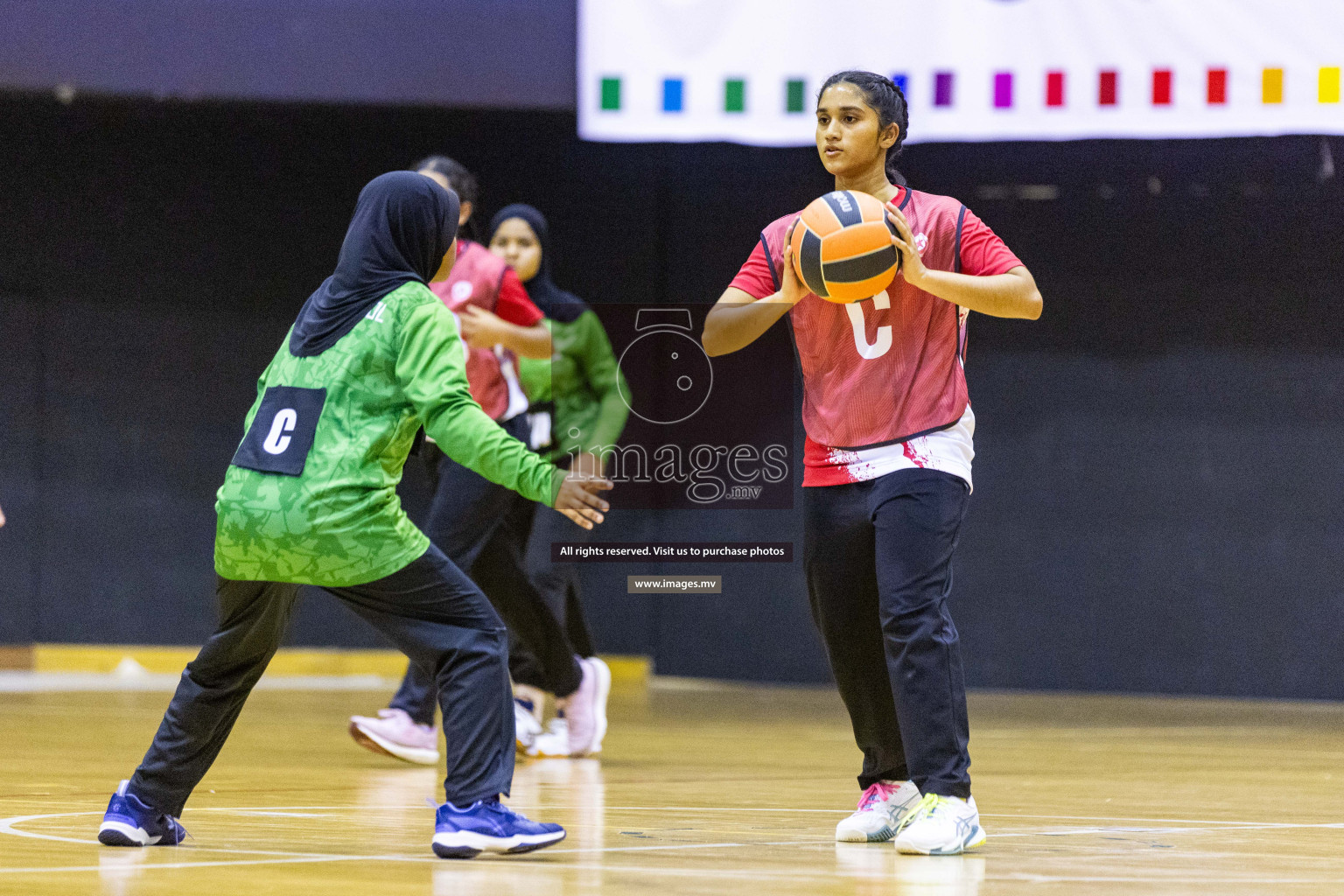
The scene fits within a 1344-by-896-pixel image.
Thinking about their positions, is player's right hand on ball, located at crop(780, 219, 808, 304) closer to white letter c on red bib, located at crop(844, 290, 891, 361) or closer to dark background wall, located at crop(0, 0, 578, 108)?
white letter c on red bib, located at crop(844, 290, 891, 361)

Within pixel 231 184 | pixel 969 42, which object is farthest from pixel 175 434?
pixel 969 42

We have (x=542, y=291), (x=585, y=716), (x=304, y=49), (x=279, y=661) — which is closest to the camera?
(x=585, y=716)

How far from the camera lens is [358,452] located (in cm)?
334

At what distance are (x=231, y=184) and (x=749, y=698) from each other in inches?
153

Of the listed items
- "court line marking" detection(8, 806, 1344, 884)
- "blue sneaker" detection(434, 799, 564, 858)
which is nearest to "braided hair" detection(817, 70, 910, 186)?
"court line marking" detection(8, 806, 1344, 884)

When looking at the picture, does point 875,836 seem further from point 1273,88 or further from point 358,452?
point 1273,88

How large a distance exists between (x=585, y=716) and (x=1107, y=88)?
3814 mm

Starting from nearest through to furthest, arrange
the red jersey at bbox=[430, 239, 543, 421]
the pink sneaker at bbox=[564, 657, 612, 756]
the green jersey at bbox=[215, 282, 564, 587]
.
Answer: the green jersey at bbox=[215, 282, 564, 587], the red jersey at bbox=[430, 239, 543, 421], the pink sneaker at bbox=[564, 657, 612, 756]

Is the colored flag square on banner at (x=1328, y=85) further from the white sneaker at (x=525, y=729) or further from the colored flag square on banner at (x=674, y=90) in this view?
the white sneaker at (x=525, y=729)

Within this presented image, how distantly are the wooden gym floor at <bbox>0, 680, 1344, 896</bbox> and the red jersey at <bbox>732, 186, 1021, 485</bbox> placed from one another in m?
0.86

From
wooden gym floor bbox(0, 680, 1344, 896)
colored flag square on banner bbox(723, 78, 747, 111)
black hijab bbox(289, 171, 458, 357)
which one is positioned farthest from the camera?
colored flag square on banner bbox(723, 78, 747, 111)

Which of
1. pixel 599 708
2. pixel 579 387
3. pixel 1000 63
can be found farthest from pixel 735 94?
pixel 599 708

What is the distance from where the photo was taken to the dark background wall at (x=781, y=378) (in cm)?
840

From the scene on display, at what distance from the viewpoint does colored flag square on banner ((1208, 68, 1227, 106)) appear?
24.9 feet
